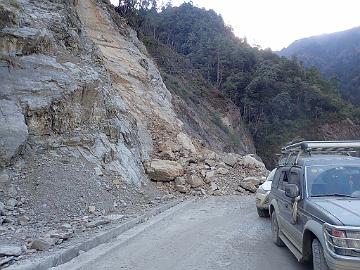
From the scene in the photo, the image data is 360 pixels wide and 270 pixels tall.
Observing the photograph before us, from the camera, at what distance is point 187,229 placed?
9.48 metres

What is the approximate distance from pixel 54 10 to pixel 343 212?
48.9ft

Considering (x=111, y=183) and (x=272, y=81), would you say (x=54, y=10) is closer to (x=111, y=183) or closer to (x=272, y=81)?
(x=111, y=183)

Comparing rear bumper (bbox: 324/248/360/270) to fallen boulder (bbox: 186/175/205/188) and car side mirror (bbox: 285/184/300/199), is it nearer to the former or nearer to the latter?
car side mirror (bbox: 285/184/300/199)

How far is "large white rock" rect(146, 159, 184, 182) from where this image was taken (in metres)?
16.2

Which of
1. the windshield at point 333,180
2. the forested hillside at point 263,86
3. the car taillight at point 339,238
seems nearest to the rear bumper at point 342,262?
the car taillight at point 339,238

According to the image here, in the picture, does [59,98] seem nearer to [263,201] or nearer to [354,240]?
[263,201]

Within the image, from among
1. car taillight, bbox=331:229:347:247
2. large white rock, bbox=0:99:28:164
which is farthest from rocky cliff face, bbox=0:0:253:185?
car taillight, bbox=331:229:347:247

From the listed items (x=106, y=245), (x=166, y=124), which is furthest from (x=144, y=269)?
(x=166, y=124)

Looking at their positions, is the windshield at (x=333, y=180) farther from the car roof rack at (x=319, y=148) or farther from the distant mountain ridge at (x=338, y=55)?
the distant mountain ridge at (x=338, y=55)

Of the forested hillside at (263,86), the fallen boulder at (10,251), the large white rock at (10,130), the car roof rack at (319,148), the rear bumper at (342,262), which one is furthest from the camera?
the forested hillside at (263,86)

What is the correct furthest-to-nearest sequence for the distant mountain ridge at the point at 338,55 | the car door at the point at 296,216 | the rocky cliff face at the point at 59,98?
the distant mountain ridge at the point at 338,55
the rocky cliff face at the point at 59,98
the car door at the point at 296,216

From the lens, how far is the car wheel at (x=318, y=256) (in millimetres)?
4674

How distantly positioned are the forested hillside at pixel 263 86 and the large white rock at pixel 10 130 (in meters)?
33.4

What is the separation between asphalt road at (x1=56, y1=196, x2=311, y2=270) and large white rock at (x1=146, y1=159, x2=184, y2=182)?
4.70 metres
